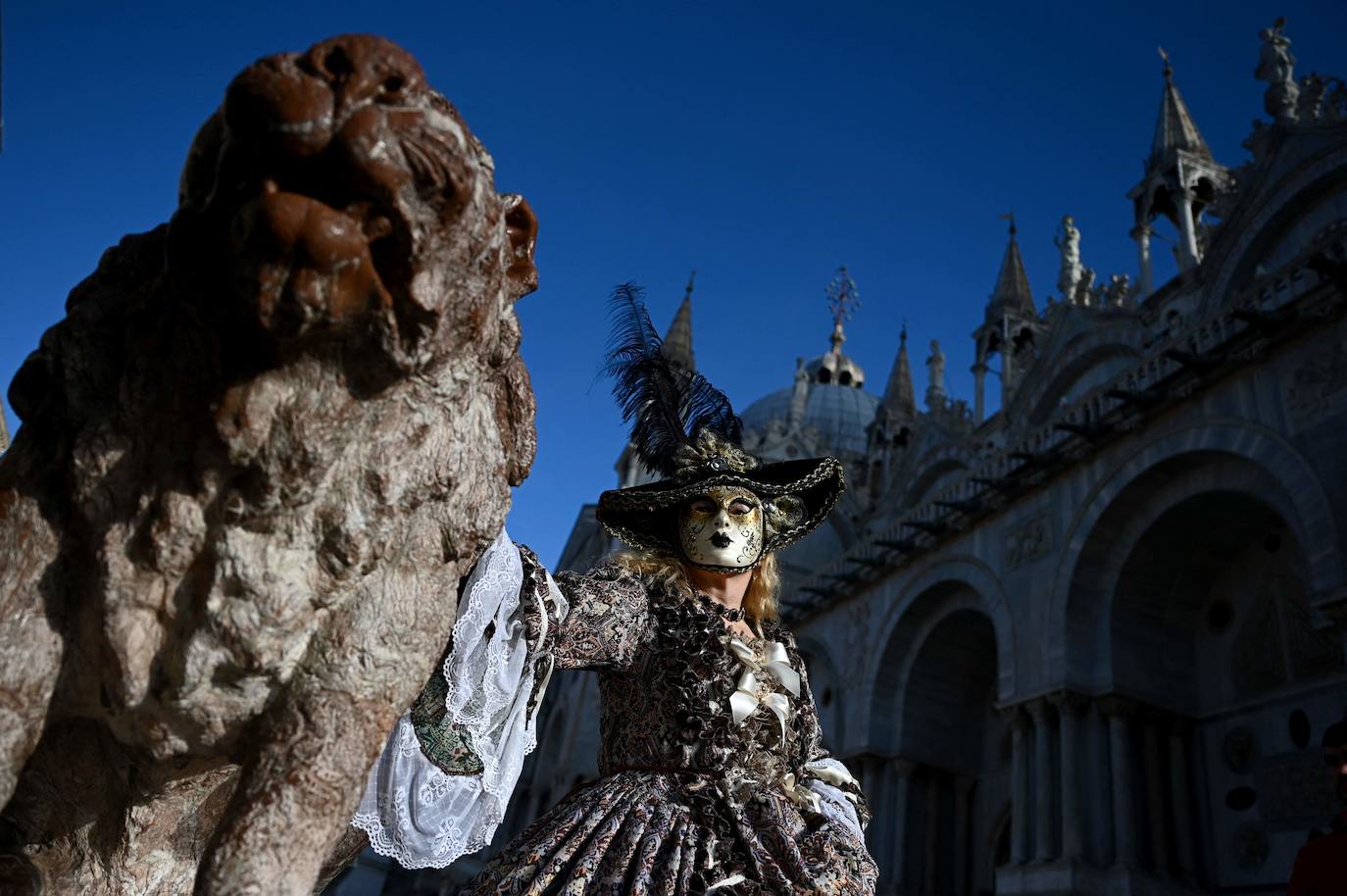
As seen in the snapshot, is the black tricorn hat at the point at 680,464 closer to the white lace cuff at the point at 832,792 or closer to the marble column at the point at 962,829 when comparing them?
the white lace cuff at the point at 832,792

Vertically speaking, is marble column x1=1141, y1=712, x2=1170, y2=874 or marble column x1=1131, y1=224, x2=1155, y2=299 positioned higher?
marble column x1=1131, y1=224, x2=1155, y2=299

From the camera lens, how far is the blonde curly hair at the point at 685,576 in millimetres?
2973

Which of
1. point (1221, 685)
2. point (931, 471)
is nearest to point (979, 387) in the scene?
point (931, 471)

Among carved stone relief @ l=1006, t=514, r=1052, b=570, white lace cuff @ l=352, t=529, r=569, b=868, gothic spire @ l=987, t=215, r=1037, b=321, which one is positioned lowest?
white lace cuff @ l=352, t=529, r=569, b=868

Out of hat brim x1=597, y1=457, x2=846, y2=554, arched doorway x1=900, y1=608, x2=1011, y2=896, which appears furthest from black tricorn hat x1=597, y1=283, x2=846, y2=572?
arched doorway x1=900, y1=608, x2=1011, y2=896

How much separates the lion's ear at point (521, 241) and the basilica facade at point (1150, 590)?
821 centimetres

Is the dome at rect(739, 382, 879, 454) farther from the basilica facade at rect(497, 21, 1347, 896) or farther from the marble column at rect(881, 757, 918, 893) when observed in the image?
the marble column at rect(881, 757, 918, 893)

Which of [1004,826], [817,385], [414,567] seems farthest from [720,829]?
[817,385]

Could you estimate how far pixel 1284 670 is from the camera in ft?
32.9

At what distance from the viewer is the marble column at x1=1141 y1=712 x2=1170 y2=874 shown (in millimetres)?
9773

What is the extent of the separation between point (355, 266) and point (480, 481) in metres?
0.47

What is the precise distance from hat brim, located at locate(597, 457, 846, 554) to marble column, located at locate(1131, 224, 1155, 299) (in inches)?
561

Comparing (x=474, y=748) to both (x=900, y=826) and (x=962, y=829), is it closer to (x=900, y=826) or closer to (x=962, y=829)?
(x=900, y=826)

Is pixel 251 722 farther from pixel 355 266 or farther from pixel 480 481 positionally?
pixel 355 266
